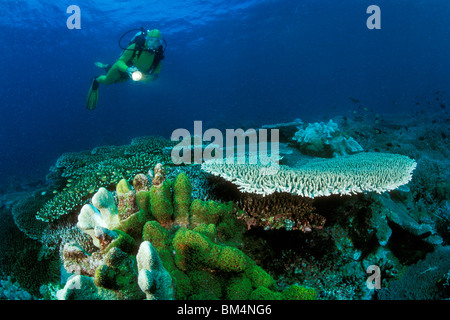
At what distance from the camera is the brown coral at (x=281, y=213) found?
10.3 ft

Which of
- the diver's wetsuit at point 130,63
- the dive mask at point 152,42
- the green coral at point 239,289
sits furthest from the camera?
the diver's wetsuit at point 130,63

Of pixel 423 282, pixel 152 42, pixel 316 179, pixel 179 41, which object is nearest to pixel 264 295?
Answer: pixel 316 179

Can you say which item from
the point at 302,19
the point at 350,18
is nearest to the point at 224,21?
the point at 302,19

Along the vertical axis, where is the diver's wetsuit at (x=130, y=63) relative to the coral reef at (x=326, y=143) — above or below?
above

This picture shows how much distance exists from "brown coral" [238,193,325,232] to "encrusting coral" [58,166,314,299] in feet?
0.81

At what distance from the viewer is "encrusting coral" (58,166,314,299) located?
1711mm

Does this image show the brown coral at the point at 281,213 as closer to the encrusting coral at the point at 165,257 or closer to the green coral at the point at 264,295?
the encrusting coral at the point at 165,257

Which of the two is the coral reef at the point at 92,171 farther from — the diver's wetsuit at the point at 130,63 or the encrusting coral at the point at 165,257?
the diver's wetsuit at the point at 130,63

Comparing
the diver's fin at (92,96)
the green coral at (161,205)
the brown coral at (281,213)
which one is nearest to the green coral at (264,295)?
the brown coral at (281,213)

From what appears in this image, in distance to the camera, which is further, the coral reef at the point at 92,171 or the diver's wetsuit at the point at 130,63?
the diver's wetsuit at the point at 130,63

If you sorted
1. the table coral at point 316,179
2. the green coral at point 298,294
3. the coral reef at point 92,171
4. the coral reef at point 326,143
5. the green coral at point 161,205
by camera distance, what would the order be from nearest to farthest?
1. the green coral at point 298,294
2. the green coral at point 161,205
3. the table coral at point 316,179
4. the coral reef at point 92,171
5. the coral reef at point 326,143

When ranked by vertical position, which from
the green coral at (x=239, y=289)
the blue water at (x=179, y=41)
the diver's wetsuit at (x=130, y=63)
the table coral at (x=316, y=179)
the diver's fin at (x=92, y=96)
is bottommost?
the green coral at (x=239, y=289)

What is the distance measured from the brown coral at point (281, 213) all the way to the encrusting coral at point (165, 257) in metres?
0.25

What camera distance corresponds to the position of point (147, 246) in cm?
171
